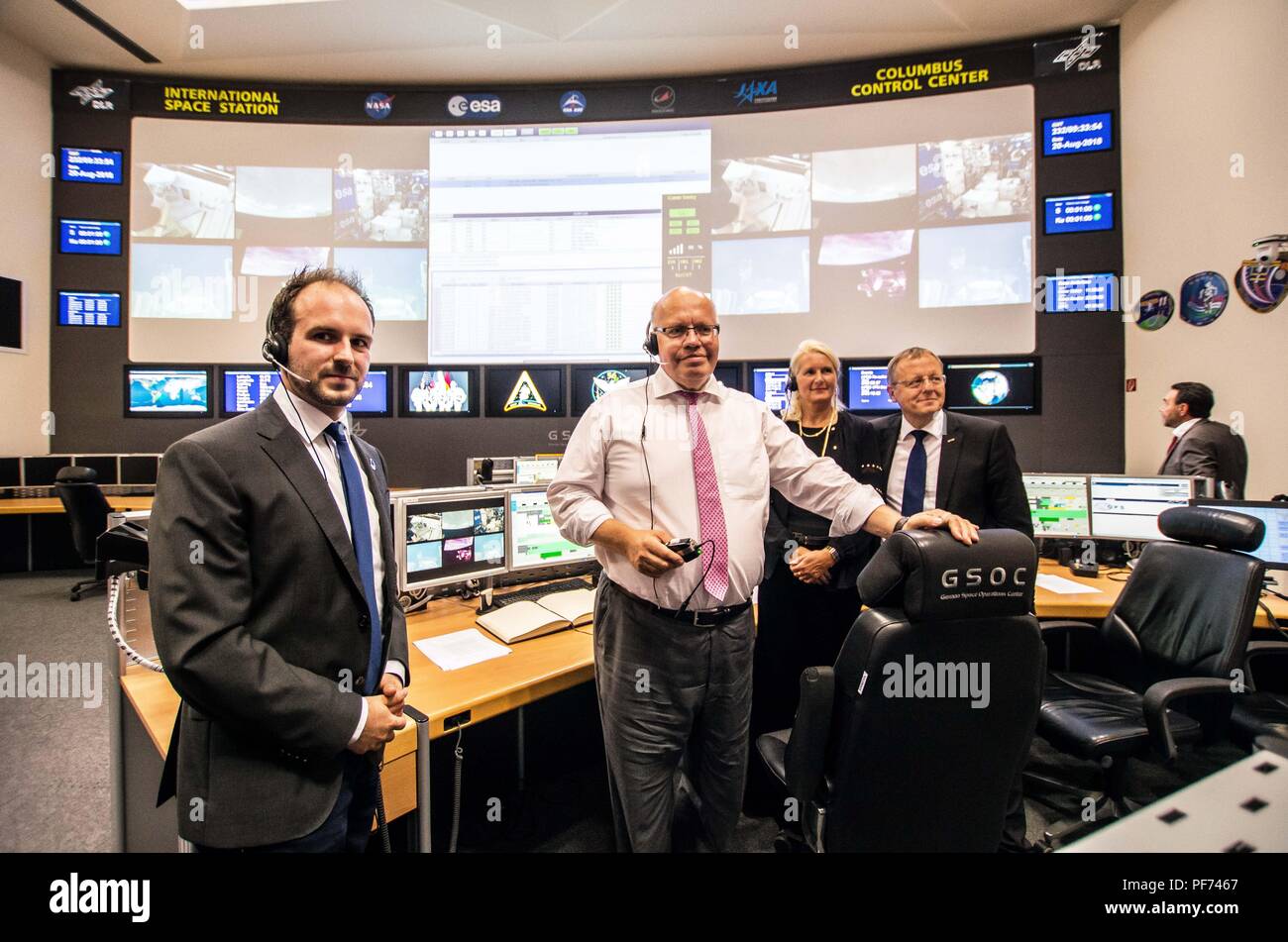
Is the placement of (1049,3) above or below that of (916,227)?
above

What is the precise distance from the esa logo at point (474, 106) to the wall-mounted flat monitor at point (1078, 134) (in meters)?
4.30

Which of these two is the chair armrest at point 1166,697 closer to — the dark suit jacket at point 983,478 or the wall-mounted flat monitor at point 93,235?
the dark suit jacket at point 983,478

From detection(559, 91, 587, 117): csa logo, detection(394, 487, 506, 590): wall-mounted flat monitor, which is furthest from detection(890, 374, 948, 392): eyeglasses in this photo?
detection(559, 91, 587, 117): csa logo

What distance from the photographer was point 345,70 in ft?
14.6

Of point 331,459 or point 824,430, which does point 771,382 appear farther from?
point 331,459

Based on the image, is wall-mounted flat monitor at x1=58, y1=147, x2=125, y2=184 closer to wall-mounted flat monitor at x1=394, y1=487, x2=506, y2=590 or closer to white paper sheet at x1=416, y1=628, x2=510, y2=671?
wall-mounted flat monitor at x1=394, y1=487, x2=506, y2=590

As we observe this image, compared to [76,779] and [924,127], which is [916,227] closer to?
[924,127]

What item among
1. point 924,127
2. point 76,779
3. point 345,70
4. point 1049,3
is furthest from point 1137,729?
point 345,70

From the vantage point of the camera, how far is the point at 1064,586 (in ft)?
7.91

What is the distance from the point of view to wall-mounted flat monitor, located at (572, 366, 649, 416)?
4520mm

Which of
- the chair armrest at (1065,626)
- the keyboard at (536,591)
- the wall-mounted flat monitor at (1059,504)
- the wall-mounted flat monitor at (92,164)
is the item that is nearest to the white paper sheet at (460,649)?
the keyboard at (536,591)

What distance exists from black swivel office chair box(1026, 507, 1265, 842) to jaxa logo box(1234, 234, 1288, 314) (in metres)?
1.94
